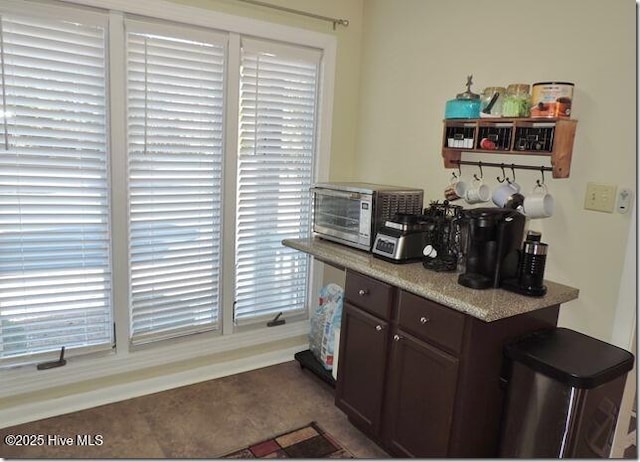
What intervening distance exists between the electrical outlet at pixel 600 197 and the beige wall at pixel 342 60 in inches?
65.4

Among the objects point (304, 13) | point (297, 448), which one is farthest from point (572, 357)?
point (304, 13)

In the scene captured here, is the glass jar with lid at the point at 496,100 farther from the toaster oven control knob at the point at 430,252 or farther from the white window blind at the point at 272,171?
the white window blind at the point at 272,171

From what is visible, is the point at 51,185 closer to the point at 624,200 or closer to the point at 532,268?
the point at 532,268

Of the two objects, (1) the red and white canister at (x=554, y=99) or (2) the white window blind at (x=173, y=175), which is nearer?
(1) the red and white canister at (x=554, y=99)

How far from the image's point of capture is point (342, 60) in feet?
10.6

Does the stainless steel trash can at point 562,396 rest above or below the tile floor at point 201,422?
above

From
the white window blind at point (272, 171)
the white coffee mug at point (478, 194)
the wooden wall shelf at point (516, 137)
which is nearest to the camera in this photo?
the wooden wall shelf at point (516, 137)

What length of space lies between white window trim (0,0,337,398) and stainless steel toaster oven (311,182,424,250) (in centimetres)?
41

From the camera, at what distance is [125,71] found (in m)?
2.51

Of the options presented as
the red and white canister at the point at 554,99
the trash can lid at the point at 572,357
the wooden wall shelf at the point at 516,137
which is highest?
the red and white canister at the point at 554,99

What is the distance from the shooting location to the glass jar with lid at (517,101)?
219 centimetres

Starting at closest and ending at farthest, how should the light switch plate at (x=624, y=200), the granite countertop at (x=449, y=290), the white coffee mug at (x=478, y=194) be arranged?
the granite countertop at (x=449, y=290)
the light switch plate at (x=624, y=200)
the white coffee mug at (x=478, y=194)

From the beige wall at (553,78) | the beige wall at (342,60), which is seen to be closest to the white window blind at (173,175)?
the beige wall at (342,60)

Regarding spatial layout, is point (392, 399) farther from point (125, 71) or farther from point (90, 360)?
point (125, 71)
